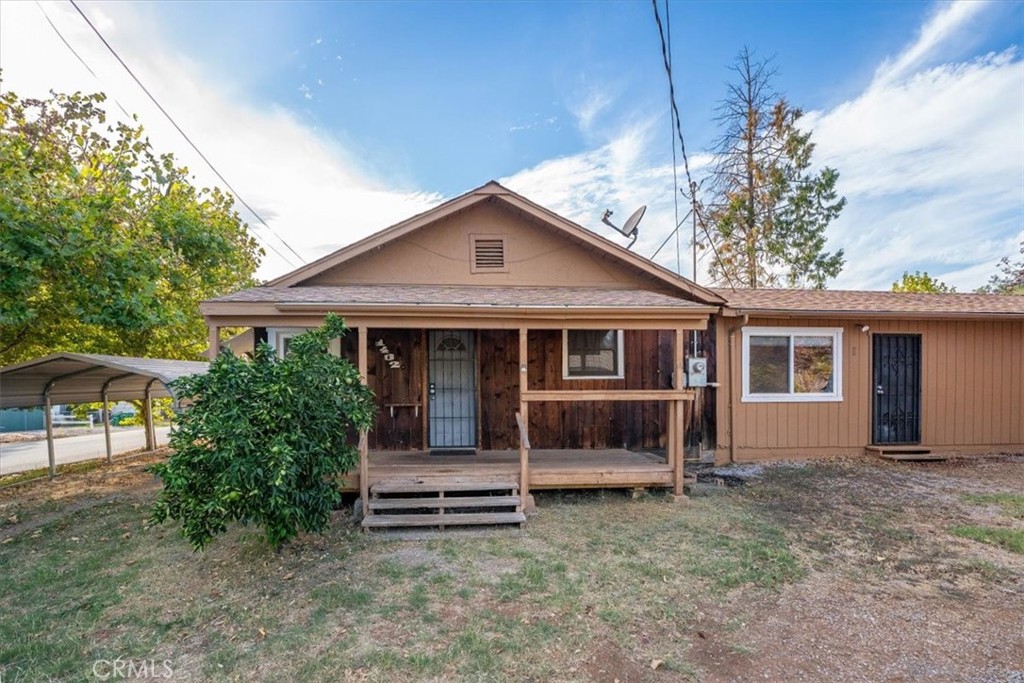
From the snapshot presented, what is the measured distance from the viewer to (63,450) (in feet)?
42.7

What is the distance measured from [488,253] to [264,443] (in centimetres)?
506

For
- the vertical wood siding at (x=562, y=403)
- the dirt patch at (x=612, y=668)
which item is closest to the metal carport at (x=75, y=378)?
the vertical wood siding at (x=562, y=403)

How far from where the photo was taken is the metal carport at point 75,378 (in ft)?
24.2

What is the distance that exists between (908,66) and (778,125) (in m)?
5.33

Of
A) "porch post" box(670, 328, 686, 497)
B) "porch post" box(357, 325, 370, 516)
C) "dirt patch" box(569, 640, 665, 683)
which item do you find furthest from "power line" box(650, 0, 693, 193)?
"dirt patch" box(569, 640, 665, 683)

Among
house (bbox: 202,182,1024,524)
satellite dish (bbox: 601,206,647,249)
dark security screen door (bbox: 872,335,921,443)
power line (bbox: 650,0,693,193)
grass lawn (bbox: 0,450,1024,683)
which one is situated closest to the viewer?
grass lawn (bbox: 0,450,1024,683)

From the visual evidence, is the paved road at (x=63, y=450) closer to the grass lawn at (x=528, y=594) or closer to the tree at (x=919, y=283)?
the grass lawn at (x=528, y=594)

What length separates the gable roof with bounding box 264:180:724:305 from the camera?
773 centimetres

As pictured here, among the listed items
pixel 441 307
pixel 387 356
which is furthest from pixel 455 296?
pixel 387 356

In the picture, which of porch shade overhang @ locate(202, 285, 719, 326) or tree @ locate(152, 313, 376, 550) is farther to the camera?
porch shade overhang @ locate(202, 285, 719, 326)

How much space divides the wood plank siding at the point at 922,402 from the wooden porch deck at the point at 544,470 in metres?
2.35

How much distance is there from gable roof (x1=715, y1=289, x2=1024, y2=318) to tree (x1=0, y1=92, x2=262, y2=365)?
994 cm

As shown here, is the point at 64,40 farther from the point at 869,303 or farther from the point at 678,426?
the point at 869,303

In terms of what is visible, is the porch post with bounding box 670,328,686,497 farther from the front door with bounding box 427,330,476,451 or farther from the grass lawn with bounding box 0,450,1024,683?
the front door with bounding box 427,330,476,451
